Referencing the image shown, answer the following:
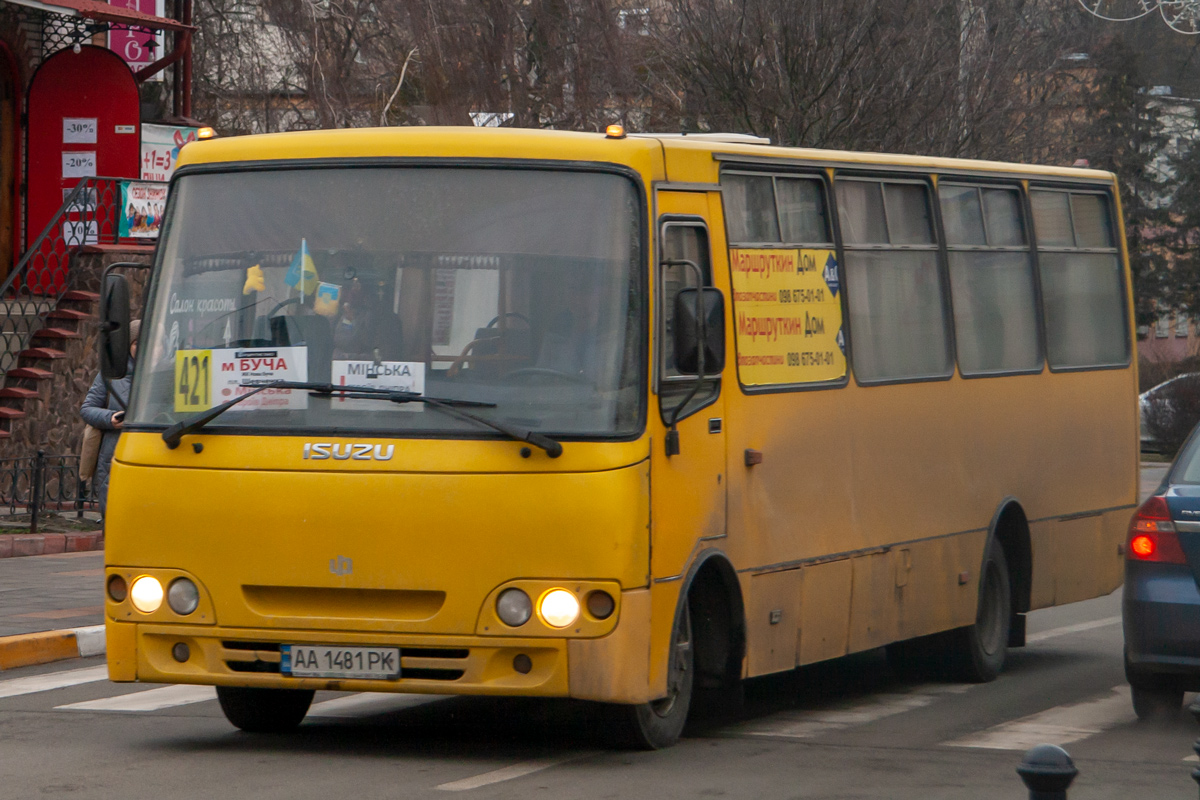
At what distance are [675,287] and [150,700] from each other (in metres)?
3.73

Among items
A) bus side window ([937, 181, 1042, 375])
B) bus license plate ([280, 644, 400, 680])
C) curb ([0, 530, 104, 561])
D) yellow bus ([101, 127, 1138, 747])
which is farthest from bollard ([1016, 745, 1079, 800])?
curb ([0, 530, 104, 561])

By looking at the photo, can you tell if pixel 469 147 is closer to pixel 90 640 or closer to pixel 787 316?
pixel 787 316

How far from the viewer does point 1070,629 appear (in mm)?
14258

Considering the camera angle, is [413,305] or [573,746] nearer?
[413,305]

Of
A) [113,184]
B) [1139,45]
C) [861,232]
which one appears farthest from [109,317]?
[1139,45]

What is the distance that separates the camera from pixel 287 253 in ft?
27.1

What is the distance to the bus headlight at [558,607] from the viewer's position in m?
7.79

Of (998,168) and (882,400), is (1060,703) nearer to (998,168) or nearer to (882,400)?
(882,400)

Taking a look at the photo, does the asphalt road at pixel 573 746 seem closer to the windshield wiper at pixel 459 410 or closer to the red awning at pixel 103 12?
the windshield wiper at pixel 459 410

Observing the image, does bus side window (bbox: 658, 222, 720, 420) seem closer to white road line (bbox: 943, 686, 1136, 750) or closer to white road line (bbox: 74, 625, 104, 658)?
white road line (bbox: 943, 686, 1136, 750)

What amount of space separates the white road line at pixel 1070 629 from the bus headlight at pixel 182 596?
705cm

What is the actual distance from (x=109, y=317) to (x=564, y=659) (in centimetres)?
239

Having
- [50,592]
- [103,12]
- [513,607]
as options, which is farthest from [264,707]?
[103,12]

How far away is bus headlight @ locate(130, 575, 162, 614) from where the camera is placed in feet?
26.9
